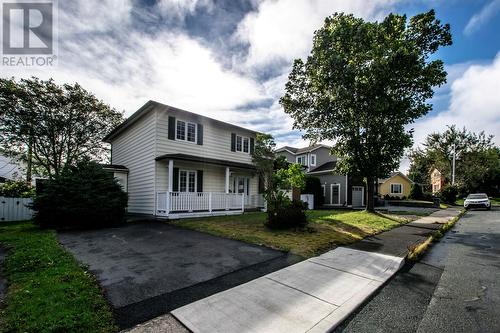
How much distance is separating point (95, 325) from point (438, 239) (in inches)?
406

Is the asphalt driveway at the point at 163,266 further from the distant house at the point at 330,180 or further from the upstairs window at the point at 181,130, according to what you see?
the distant house at the point at 330,180

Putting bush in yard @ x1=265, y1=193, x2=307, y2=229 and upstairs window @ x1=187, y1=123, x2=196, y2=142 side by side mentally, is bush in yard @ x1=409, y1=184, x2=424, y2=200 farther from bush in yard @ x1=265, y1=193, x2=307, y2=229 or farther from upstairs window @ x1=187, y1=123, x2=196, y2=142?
→ upstairs window @ x1=187, y1=123, x2=196, y2=142

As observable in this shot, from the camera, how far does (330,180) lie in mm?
26891

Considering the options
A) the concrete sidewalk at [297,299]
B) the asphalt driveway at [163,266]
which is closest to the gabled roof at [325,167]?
the asphalt driveway at [163,266]

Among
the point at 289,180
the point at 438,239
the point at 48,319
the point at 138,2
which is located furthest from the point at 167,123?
the point at 438,239

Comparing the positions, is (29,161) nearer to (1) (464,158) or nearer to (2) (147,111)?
(2) (147,111)

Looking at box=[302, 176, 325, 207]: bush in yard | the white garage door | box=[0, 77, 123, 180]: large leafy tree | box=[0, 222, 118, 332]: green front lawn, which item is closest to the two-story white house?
box=[0, 77, 123, 180]: large leafy tree

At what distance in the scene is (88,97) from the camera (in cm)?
1947

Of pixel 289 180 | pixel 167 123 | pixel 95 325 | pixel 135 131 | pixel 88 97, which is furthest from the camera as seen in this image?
pixel 88 97

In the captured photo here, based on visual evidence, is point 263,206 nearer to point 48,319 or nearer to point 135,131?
point 135,131

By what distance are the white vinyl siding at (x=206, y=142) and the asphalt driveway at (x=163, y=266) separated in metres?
6.35

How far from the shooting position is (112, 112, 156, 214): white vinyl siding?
13461 mm

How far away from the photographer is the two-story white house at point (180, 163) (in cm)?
1303

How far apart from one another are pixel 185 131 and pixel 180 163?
1989 millimetres
